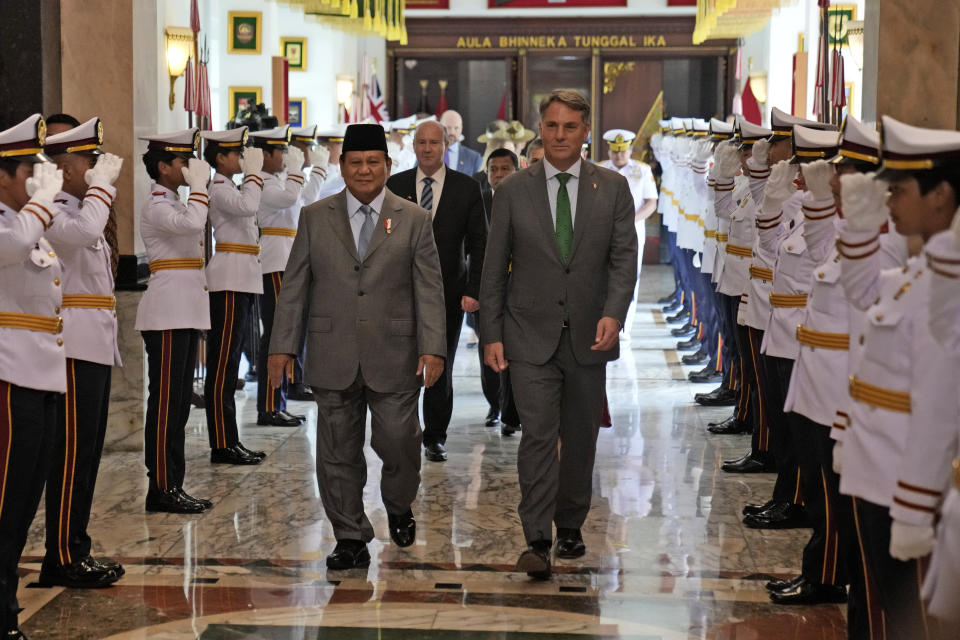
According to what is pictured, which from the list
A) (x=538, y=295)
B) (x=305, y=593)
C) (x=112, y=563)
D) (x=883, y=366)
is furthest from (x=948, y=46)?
(x=112, y=563)

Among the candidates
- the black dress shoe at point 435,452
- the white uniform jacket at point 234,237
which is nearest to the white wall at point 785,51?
the black dress shoe at point 435,452

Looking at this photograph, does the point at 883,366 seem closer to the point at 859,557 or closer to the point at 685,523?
the point at 859,557

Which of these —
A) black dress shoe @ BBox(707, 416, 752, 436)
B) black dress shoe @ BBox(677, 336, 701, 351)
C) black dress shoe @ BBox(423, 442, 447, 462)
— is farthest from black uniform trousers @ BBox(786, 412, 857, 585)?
black dress shoe @ BBox(677, 336, 701, 351)

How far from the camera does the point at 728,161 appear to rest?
273 inches

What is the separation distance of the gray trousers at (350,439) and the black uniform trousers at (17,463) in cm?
110

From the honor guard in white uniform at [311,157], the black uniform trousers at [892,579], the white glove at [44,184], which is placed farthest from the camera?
the honor guard in white uniform at [311,157]

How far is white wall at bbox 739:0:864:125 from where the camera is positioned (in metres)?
11.4

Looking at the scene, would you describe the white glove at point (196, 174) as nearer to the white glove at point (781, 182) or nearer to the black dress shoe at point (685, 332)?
the white glove at point (781, 182)

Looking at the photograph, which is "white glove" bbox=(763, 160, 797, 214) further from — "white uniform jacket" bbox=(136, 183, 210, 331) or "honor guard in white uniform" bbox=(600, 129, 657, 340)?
"honor guard in white uniform" bbox=(600, 129, 657, 340)

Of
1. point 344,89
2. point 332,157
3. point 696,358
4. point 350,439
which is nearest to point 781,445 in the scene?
point 350,439

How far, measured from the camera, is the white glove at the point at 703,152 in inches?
360

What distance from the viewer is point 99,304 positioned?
468 cm

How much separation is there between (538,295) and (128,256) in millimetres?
3035

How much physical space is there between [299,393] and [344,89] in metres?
8.54
